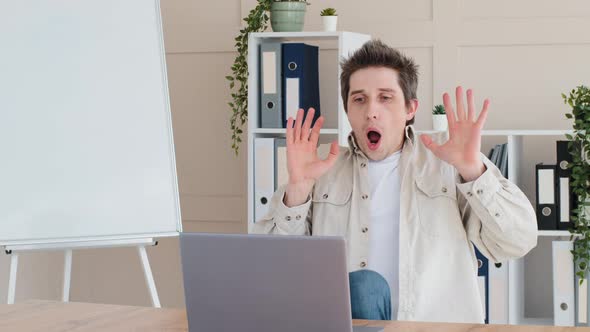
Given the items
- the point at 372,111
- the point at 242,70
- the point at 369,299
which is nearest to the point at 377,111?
the point at 372,111

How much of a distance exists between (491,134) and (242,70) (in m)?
1.10

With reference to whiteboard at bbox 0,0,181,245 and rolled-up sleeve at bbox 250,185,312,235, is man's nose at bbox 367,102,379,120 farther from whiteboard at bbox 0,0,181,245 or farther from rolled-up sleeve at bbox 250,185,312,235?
whiteboard at bbox 0,0,181,245

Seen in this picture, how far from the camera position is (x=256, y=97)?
12.6ft

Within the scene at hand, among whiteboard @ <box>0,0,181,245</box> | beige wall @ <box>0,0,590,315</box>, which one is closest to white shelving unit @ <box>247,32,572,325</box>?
Answer: beige wall @ <box>0,0,590,315</box>

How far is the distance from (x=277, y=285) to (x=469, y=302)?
3.00ft

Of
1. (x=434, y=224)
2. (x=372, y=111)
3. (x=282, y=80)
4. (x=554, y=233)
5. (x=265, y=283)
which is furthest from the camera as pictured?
(x=282, y=80)

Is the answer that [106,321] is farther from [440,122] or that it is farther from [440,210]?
[440,122]

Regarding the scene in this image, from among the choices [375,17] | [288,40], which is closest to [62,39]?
[288,40]

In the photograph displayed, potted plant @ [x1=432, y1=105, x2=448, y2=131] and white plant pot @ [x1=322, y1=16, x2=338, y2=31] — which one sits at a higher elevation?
white plant pot @ [x1=322, y1=16, x2=338, y2=31]

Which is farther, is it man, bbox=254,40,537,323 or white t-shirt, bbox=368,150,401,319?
white t-shirt, bbox=368,150,401,319

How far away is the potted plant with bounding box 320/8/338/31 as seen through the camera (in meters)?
3.83

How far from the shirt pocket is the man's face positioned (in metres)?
0.17

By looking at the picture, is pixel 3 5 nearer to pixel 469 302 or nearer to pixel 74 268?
pixel 74 268

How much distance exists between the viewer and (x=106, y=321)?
5.85ft
